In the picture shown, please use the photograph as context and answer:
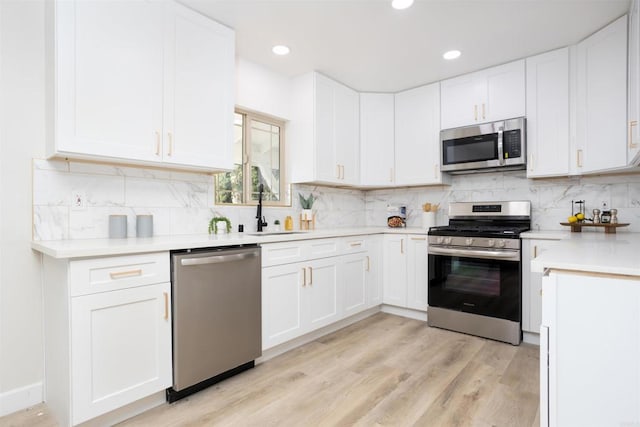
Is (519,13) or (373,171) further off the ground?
(519,13)

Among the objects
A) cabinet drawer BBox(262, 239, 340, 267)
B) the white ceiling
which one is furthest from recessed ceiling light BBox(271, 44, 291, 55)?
cabinet drawer BBox(262, 239, 340, 267)

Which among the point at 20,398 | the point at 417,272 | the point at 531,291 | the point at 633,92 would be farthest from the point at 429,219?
the point at 20,398

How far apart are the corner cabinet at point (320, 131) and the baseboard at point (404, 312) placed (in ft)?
4.65

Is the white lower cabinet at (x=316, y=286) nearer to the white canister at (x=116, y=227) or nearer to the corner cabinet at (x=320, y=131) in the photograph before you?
the corner cabinet at (x=320, y=131)

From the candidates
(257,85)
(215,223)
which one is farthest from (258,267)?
(257,85)

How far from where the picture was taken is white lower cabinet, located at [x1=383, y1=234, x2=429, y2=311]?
337 centimetres

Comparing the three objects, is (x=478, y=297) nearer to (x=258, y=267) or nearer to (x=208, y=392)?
(x=258, y=267)

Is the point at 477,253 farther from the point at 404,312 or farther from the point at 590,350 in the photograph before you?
the point at 590,350

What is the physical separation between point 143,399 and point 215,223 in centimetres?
126

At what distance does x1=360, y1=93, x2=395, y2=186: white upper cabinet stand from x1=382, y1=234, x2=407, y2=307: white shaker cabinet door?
2.28 feet

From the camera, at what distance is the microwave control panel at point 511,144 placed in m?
3.01

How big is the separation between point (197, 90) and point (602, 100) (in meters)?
2.97

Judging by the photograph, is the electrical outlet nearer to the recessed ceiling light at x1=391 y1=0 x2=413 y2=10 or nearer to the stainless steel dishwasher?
the stainless steel dishwasher

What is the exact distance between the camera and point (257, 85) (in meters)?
3.09
